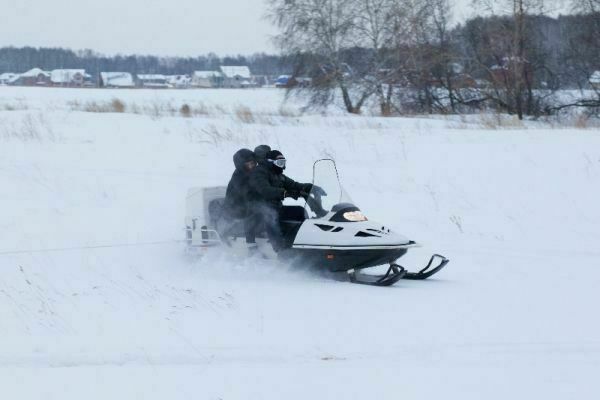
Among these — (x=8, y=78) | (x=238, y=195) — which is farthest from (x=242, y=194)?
(x=8, y=78)

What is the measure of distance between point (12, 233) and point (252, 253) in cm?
478

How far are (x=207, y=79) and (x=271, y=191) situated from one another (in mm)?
116899

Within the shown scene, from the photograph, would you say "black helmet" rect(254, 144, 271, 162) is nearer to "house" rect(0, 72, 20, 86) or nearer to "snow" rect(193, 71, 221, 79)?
"house" rect(0, 72, 20, 86)

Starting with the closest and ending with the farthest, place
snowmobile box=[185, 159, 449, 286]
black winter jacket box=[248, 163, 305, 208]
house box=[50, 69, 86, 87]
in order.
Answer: snowmobile box=[185, 159, 449, 286], black winter jacket box=[248, 163, 305, 208], house box=[50, 69, 86, 87]

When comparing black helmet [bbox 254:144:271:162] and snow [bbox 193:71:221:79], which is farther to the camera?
snow [bbox 193:71:221:79]

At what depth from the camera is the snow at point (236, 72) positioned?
438 ft

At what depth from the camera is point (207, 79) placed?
411ft

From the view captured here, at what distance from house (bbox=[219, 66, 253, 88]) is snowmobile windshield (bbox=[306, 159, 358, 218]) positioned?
370 feet

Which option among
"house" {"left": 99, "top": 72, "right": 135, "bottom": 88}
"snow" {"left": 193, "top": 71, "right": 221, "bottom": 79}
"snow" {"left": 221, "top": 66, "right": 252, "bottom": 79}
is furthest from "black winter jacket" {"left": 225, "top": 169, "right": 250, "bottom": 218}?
"snow" {"left": 221, "top": 66, "right": 252, "bottom": 79}

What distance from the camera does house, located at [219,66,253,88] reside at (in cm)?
12731

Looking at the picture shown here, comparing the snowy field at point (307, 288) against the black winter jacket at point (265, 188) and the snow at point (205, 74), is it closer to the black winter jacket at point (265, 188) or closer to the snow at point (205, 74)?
the black winter jacket at point (265, 188)

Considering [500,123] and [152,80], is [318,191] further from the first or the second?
[152,80]

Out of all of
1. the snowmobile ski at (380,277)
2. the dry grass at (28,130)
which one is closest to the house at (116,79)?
the dry grass at (28,130)

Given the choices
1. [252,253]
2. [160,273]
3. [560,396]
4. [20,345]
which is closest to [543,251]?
[252,253]
